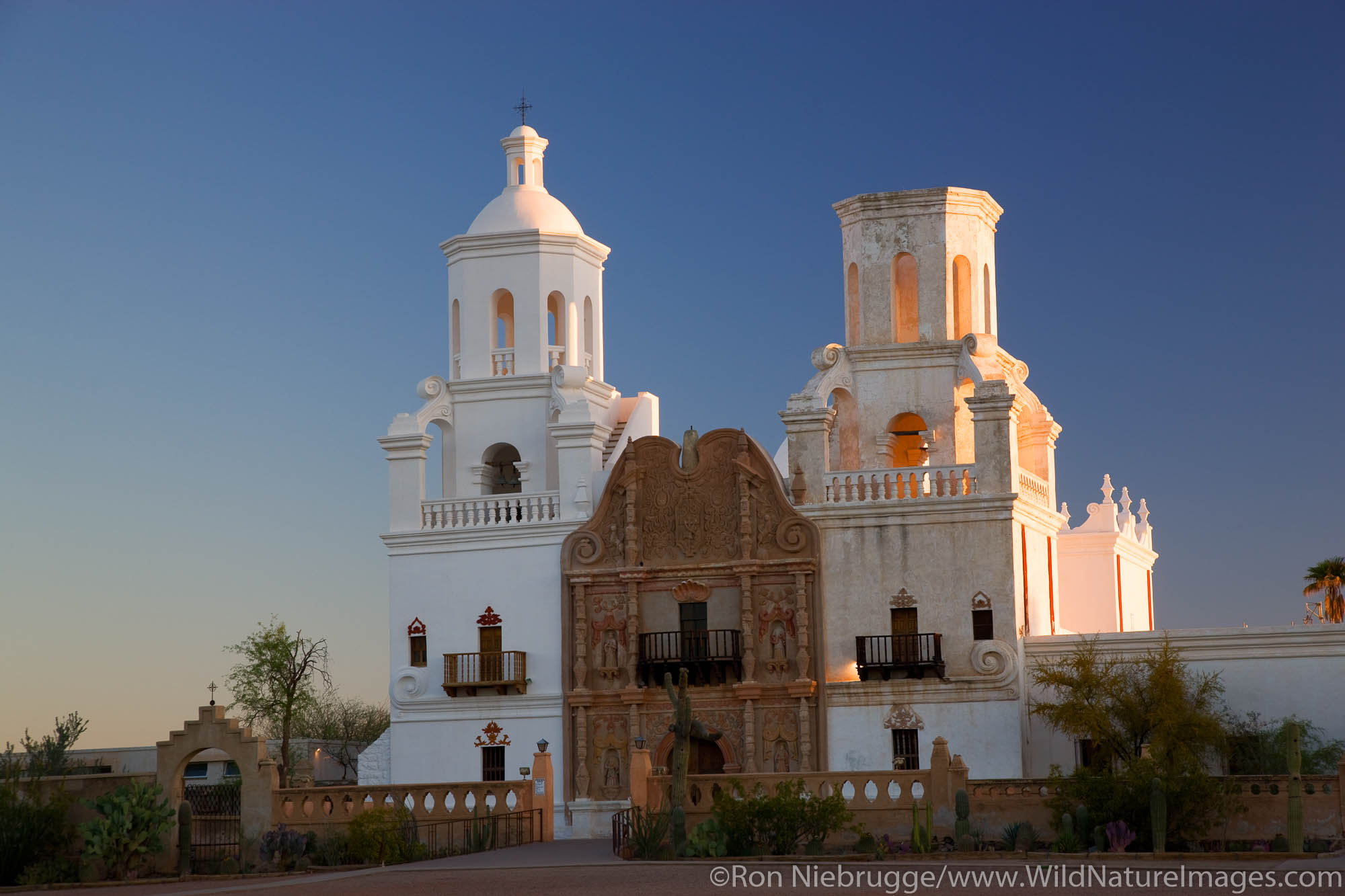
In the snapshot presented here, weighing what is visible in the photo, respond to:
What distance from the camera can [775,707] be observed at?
38000mm

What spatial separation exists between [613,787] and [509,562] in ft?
18.3

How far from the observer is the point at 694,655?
38.6 metres

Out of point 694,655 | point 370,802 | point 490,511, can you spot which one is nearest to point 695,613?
point 694,655

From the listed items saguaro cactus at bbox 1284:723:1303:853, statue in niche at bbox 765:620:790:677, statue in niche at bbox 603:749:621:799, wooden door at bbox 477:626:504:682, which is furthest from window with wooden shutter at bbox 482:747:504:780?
saguaro cactus at bbox 1284:723:1303:853

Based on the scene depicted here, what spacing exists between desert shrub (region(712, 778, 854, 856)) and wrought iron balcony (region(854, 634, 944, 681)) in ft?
26.2

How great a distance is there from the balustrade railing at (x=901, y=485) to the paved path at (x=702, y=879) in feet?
38.8

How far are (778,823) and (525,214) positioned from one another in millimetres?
19065

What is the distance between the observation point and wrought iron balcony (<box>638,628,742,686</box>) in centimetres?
3834

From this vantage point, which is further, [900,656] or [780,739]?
[780,739]

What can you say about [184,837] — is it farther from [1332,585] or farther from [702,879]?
[1332,585]

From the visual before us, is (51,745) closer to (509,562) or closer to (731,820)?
(509,562)

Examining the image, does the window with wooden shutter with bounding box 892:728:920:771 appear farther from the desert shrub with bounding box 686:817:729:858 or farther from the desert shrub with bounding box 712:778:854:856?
the desert shrub with bounding box 686:817:729:858

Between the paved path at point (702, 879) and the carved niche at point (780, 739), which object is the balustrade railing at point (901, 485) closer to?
the carved niche at point (780, 739)

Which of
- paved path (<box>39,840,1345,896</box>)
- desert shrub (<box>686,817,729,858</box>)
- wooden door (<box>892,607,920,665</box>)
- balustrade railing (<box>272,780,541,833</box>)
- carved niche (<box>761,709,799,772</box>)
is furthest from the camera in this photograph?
carved niche (<box>761,709,799,772</box>)
